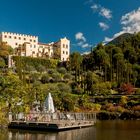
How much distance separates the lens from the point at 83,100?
190ft

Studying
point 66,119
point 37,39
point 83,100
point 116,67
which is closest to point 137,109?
point 83,100

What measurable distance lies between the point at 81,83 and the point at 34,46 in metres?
32.3

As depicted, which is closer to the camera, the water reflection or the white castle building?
the water reflection

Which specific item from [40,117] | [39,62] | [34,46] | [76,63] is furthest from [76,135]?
[34,46]

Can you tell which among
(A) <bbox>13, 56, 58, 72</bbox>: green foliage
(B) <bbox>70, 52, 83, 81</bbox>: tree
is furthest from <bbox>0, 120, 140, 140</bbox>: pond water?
(A) <bbox>13, 56, 58, 72</bbox>: green foliage

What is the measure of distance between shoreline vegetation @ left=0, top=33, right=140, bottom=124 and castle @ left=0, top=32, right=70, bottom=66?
207 inches

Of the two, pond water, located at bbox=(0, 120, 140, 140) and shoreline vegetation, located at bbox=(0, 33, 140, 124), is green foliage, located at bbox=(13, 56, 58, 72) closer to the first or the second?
shoreline vegetation, located at bbox=(0, 33, 140, 124)

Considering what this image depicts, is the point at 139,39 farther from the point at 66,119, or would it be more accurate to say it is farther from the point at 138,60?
the point at 66,119

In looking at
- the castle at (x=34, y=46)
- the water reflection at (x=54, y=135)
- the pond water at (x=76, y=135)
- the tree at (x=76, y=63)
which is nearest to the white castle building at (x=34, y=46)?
the castle at (x=34, y=46)

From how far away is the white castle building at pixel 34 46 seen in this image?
97688mm

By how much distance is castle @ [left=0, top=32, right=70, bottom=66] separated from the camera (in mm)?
97688

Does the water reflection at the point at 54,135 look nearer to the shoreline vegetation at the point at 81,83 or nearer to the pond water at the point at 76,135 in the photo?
the pond water at the point at 76,135

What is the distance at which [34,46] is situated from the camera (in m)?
100

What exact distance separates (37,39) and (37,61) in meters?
16.4
